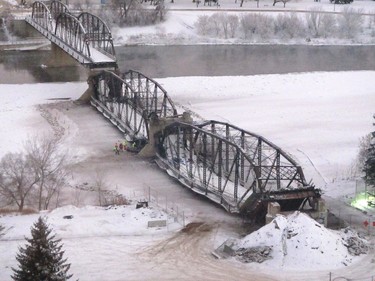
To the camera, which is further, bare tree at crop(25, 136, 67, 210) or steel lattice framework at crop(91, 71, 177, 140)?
steel lattice framework at crop(91, 71, 177, 140)

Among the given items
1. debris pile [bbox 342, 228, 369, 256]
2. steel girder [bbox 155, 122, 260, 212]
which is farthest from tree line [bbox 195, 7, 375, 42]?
debris pile [bbox 342, 228, 369, 256]

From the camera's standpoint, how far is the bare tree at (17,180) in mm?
34031

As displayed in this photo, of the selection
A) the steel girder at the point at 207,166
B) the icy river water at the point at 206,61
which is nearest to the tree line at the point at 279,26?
the icy river water at the point at 206,61

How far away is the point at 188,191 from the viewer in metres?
36.9

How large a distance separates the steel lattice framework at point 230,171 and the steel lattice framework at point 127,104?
2.72 meters

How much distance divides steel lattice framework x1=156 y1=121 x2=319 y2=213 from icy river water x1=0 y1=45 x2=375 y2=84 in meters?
32.3

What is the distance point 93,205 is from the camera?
34.4m

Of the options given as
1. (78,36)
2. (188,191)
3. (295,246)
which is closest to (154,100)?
(188,191)

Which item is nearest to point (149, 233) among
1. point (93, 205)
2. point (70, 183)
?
point (93, 205)

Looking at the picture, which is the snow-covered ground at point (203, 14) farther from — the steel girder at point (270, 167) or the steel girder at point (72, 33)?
the steel girder at point (270, 167)

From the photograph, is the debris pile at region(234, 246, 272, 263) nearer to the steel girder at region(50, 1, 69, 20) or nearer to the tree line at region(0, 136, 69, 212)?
the tree line at region(0, 136, 69, 212)

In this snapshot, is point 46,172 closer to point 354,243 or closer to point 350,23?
point 354,243

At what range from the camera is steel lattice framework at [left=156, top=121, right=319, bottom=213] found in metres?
31.6

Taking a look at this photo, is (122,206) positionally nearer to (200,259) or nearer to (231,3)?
(200,259)
